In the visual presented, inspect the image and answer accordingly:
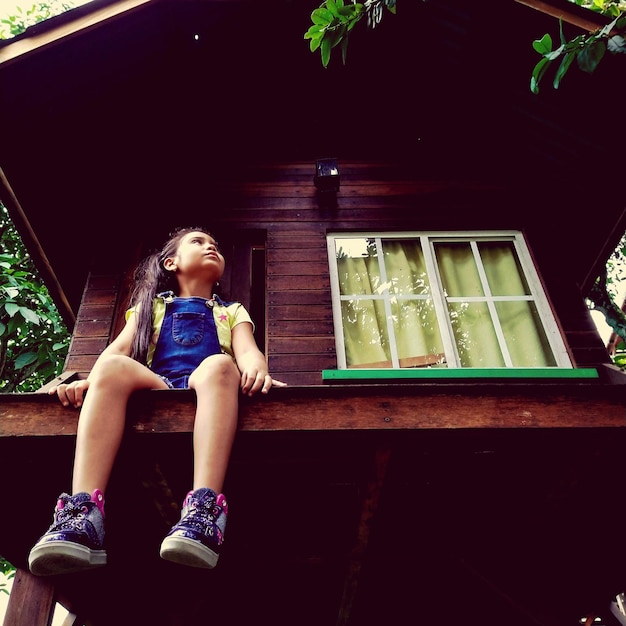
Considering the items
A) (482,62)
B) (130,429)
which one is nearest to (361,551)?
(130,429)

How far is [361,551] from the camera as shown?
2.81 metres

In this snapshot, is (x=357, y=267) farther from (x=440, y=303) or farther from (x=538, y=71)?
(x=538, y=71)

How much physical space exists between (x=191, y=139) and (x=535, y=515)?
412cm

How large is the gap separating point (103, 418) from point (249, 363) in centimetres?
71

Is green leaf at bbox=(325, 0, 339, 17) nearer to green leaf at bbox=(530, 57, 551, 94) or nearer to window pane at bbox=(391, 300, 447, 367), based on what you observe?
green leaf at bbox=(530, 57, 551, 94)

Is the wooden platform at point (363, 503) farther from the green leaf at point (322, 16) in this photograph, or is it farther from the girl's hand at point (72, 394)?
the green leaf at point (322, 16)

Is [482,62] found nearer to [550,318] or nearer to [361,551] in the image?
[550,318]

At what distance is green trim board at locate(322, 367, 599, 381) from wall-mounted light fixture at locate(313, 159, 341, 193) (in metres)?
1.86

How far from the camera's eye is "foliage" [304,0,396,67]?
2.32 m

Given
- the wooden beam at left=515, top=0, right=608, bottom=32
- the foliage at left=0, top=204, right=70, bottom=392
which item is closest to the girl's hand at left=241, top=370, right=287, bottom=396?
the wooden beam at left=515, top=0, right=608, bottom=32

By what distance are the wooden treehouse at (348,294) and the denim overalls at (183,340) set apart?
1.35 ft

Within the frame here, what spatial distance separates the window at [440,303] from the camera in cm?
367

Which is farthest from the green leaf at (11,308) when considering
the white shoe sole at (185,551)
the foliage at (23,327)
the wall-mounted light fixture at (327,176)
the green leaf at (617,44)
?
the green leaf at (617,44)

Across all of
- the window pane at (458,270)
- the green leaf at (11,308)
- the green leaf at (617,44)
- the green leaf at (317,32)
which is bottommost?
the green leaf at (617,44)
